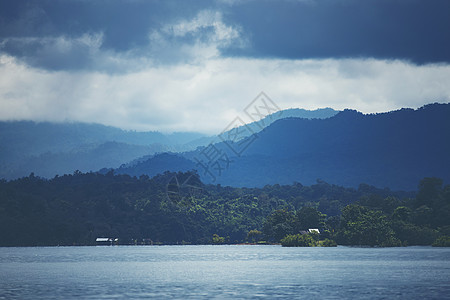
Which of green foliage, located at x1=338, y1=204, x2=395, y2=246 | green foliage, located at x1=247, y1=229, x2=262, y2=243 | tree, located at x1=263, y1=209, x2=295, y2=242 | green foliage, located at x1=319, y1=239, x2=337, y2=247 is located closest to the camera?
green foliage, located at x1=338, y1=204, x2=395, y2=246

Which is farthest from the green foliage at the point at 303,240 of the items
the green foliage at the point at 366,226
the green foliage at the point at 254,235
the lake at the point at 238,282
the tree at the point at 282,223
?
the lake at the point at 238,282

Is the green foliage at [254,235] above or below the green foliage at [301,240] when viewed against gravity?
above

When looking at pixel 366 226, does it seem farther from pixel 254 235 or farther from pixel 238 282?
pixel 238 282

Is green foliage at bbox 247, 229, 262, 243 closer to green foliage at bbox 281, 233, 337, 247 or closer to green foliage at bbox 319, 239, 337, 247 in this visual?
green foliage at bbox 281, 233, 337, 247

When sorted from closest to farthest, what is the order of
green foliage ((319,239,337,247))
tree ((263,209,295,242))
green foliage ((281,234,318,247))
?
1. green foliage ((319,239,337,247))
2. green foliage ((281,234,318,247))
3. tree ((263,209,295,242))

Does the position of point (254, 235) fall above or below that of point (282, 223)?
below

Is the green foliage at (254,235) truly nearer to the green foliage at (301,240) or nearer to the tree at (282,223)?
the tree at (282,223)

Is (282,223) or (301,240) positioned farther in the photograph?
(282,223)

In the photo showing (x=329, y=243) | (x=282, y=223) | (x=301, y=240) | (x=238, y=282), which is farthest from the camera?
(x=282, y=223)

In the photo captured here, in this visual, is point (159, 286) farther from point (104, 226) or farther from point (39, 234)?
point (104, 226)

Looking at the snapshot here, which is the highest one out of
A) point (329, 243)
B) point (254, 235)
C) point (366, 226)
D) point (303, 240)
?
point (366, 226)

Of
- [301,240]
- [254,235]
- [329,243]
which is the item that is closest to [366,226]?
[329,243]

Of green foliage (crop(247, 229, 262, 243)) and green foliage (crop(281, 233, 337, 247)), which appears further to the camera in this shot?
green foliage (crop(247, 229, 262, 243))

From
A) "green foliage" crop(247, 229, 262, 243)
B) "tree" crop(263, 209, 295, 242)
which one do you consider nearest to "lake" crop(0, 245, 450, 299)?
"tree" crop(263, 209, 295, 242)
